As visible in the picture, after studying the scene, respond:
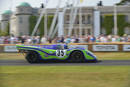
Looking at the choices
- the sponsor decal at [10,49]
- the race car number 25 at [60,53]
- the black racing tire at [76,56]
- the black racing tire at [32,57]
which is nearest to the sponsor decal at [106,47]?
the sponsor decal at [10,49]

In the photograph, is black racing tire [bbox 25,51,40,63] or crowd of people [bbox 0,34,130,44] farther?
crowd of people [bbox 0,34,130,44]

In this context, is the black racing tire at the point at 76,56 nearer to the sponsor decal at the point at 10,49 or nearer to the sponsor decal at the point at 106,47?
the sponsor decal at the point at 106,47

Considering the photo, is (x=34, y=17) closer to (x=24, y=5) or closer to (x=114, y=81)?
(x=24, y=5)

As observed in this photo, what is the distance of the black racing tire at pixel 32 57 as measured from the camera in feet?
42.5

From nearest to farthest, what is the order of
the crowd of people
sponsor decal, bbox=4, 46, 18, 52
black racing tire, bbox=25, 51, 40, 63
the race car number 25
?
the race car number 25
black racing tire, bbox=25, 51, 40, 63
sponsor decal, bbox=4, 46, 18, 52
the crowd of people

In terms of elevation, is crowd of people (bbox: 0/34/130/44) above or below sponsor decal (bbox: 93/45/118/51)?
above

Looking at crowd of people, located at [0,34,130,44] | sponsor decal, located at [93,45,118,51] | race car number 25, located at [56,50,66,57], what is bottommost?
sponsor decal, located at [93,45,118,51]

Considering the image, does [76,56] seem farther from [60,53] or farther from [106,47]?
[106,47]

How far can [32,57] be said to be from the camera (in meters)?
13.0

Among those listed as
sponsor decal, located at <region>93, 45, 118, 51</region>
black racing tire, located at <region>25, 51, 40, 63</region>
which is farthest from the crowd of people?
black racing tire, located at <region>25, 51, 40, 63</region>

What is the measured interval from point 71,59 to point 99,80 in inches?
229

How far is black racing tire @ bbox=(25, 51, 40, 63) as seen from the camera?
1297cm

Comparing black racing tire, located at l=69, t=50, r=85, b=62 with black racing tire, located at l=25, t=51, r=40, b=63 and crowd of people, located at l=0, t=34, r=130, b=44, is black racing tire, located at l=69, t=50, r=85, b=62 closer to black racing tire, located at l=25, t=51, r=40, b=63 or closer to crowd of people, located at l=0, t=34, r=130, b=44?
black racing tire, located at l=25, t=51, r=40, b=63

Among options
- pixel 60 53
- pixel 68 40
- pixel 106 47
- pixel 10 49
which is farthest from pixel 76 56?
pixel 10 49
